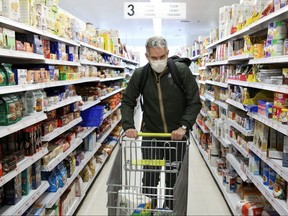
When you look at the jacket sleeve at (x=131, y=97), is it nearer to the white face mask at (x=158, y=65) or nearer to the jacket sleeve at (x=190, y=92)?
the white face mask at (x=158, y=65)

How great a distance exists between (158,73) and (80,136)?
5.78 feet

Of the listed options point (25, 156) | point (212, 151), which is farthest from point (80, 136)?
point (212, 151)

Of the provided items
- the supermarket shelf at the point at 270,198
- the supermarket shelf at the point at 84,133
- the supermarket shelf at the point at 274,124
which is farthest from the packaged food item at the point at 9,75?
the supermarket shelf at the point at 270,198

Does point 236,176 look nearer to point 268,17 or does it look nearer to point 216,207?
point 216,207

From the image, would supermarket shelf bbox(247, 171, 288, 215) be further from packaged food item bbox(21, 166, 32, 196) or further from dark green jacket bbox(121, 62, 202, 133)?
packaged food item bbox(21, 166, 32, 196)

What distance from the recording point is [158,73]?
2.66 m

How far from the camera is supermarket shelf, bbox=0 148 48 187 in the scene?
1959 mm

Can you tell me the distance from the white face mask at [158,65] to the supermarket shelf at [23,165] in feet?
3.97

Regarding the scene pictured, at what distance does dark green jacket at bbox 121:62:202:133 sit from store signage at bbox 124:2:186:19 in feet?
15.2

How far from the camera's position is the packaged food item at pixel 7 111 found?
2084 millimetres

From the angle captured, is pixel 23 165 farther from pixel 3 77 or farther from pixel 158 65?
pixel 158 65

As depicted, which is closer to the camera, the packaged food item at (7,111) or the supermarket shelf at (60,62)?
the packaged food item at (7,111)

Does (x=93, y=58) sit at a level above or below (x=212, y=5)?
below

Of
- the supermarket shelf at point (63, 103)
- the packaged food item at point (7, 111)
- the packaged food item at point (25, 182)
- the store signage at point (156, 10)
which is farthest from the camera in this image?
the store signage at point (156, 10)
